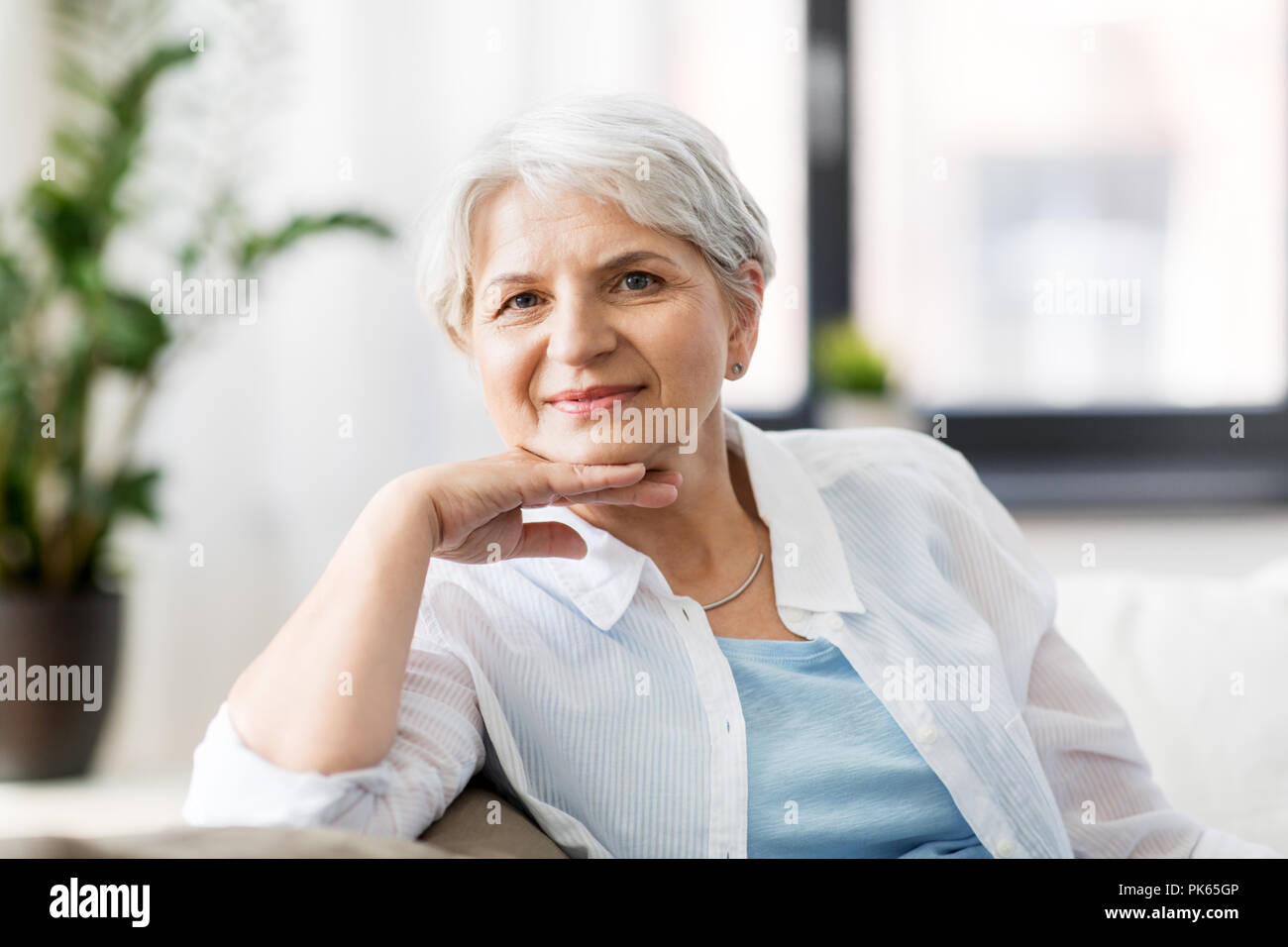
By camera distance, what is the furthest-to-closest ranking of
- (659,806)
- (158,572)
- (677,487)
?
(158,572)
(677,487)
(659,806)

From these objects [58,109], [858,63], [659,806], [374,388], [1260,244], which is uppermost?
[858,63]

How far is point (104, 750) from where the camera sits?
6.98 feet

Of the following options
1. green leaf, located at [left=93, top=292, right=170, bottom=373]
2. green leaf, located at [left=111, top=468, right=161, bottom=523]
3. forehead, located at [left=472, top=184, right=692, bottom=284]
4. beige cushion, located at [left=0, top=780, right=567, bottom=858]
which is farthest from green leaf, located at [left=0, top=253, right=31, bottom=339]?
beige cushion, located at [left=0, top=780, right=567, bottom=858]

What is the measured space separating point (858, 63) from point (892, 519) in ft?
5.93

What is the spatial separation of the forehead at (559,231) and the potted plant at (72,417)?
1.21 metres

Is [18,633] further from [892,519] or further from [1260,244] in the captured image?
[1260,244]

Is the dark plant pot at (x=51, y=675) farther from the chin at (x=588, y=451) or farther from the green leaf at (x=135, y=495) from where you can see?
the chin at (x=588, y=451)

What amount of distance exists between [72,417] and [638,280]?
5.03 feet

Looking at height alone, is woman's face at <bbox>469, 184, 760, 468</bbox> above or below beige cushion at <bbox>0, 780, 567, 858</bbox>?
above

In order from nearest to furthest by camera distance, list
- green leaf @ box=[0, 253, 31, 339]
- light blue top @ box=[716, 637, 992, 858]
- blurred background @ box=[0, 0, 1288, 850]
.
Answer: light blue top @ box=[716, 637, 992, 858] → green leaf @ box=[0, 253, 31, 339] → blurred background @ box=[0, 0, 1288, 850]

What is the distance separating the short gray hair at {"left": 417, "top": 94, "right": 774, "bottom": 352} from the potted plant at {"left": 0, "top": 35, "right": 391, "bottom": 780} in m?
1.16

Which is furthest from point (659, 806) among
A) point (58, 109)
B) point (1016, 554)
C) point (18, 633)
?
point (58, 109)

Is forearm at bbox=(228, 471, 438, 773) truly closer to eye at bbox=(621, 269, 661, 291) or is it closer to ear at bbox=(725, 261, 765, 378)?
eye at bbox=(621, 269, 661, 291)

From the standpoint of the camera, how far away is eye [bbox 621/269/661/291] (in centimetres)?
101
